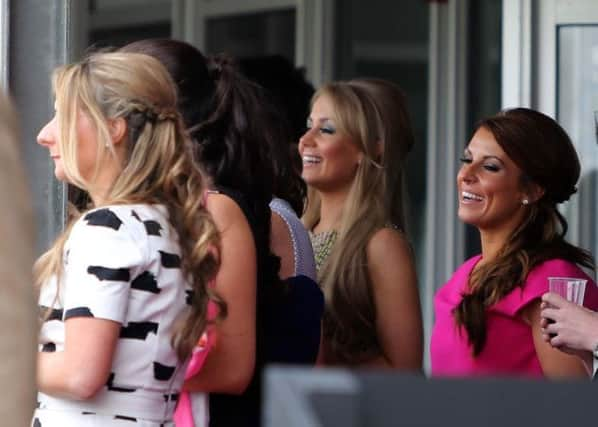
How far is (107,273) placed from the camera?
2.47 metres

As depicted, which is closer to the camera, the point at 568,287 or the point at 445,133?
the point at 568,287

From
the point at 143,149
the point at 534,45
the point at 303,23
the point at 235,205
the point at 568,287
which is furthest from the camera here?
the point at 303,23

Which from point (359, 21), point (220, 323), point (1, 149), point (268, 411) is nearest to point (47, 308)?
point (220, 323)

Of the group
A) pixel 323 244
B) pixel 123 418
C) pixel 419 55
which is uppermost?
pixel 419 55

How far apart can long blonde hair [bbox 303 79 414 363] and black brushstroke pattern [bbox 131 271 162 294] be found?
1.26 metres

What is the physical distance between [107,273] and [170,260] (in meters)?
0.13

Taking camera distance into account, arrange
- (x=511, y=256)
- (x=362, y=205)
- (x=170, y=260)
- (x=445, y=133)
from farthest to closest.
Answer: (x=445, y=133) < (x=362, y=205) < (x=511, y=256) < (x=170, y=260)

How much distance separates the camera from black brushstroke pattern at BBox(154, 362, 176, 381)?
8.34ft

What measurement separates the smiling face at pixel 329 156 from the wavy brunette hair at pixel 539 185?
1.29 feet

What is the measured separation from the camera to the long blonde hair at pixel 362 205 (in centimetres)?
377

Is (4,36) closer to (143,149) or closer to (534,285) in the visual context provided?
(143,149)

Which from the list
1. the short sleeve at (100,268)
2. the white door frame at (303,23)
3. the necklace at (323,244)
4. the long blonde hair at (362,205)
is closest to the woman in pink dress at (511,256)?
the long blonde hair at (362,205)

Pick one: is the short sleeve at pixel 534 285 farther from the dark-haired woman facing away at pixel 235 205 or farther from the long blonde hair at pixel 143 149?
the long blonde hair at pixel 143 149

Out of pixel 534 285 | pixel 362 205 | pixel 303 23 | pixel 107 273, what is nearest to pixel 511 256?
pixel 534 285
